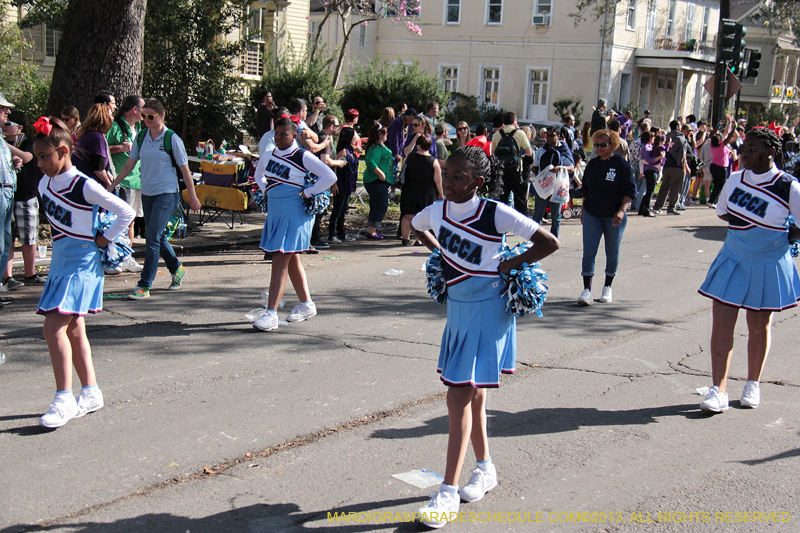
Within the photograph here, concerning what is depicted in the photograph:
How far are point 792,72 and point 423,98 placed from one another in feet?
142

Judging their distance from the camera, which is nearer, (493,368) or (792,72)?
(493,368)

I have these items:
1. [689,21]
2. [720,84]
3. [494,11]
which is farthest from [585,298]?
[689,21]

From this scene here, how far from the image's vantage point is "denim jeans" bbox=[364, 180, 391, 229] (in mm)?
12406

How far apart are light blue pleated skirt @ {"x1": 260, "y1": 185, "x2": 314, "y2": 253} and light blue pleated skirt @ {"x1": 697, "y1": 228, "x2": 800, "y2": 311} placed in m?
3.54

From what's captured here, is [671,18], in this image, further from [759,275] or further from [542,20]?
[759,275]

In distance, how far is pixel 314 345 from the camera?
6730mm

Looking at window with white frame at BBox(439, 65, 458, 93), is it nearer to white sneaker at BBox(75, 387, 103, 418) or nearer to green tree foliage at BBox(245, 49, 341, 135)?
green tree foliage at BBox(245, 49, 341, 135)

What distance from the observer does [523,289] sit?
3.76 meters

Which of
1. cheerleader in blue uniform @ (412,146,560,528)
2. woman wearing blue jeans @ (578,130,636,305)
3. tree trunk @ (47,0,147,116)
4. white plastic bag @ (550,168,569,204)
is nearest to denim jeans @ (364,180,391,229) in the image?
white plastic bag @ (550,168,569,204)

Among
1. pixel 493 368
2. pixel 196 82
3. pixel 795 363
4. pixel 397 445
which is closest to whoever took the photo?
pixel 493 368

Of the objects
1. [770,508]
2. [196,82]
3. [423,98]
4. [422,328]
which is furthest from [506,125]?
[423,98]

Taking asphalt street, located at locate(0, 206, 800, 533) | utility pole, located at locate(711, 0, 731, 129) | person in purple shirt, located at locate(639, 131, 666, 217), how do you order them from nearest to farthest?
asphalt street, located at locate(0, 206, 800, 533) < person in purple shirt, located at locate(639, 131, 666, 217) < utility pole, located at locate(711, 0, 731, 129)

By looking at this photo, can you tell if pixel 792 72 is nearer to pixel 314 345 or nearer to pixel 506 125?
pixel 506 125

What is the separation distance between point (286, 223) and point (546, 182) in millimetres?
5922
